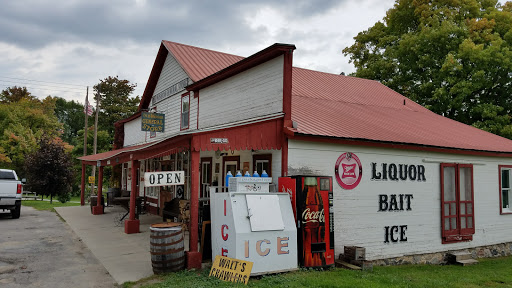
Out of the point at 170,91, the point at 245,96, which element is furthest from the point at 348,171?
the point at 170,91

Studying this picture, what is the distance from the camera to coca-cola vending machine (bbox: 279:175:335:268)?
7.52 meters

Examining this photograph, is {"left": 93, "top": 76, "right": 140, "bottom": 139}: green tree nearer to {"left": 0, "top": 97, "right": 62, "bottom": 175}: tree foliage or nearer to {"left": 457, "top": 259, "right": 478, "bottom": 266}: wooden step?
{"left": 0, "top": 97, "right": 62, "bottom": 175}: tree foliage

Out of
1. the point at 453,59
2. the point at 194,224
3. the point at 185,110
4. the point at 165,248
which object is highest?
the point at 453,59

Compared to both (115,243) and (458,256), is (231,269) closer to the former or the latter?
(115,243)

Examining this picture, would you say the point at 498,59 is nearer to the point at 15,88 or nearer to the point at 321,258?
the point at 321,258

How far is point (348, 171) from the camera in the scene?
30.3 feet

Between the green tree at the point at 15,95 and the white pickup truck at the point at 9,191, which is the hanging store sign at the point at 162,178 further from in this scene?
the green tree at the point at 15,95

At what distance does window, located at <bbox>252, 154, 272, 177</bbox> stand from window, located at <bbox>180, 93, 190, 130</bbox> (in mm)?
5632

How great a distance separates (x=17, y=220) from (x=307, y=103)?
38.9 feet

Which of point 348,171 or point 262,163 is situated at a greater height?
point 262,163

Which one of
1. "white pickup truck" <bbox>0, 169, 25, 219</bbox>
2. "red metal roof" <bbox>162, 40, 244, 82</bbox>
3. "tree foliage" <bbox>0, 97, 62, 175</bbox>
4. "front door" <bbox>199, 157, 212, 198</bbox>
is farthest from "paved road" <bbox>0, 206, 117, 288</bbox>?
"tree foliage" <bbox>0, 97, 62, 175</bbox>

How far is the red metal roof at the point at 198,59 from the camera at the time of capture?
48.2ft

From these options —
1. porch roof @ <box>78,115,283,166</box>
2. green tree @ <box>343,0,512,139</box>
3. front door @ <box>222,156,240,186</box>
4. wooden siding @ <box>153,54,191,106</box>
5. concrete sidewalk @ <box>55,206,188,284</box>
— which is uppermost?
green tree @ <box>343,0,512,139</box>

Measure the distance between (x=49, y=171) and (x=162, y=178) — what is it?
21.0 meters
